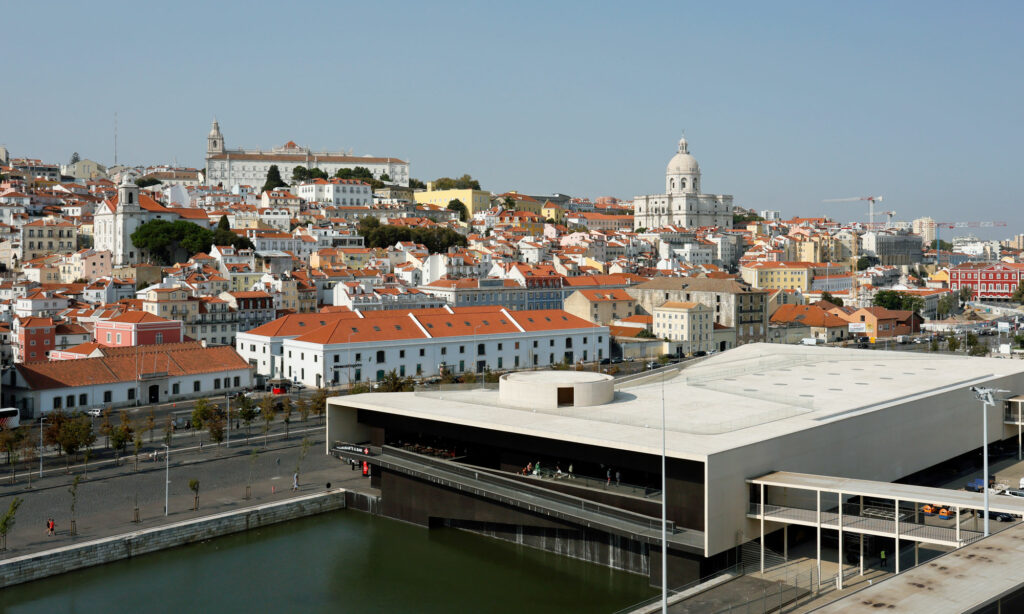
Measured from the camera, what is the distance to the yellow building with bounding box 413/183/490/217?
269 feet

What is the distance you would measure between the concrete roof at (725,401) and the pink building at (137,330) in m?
16.1

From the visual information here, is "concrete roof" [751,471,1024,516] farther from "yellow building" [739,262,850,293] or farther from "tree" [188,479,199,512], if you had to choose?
"yellow building" [739,262,850,293]

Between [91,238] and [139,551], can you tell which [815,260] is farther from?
[139,551]

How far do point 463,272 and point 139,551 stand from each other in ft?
120

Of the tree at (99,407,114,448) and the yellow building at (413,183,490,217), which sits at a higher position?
the yellow building at (413,183,490,217)

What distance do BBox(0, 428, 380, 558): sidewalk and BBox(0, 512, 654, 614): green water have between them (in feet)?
3.12

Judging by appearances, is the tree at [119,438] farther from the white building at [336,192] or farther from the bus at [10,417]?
the white building at [336,192]

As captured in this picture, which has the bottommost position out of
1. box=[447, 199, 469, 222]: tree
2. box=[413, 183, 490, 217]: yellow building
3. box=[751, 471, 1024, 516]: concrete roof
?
box=[751, 471, 1024, 516]: concrete roof

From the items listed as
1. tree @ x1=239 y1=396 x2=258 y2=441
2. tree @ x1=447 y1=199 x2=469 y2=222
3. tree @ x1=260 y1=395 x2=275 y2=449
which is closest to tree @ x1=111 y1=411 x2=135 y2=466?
tree @ x1=239 y1=396 x2=258 y2=441

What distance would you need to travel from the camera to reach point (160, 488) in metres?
18.1

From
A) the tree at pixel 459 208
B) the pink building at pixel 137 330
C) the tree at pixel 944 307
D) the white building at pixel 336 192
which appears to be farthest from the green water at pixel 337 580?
the tree at pixel 459 208

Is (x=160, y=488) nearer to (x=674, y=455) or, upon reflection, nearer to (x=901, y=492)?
(x=674, y=455)

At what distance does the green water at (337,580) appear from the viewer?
13453 millimetres

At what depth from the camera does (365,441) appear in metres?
19.3
